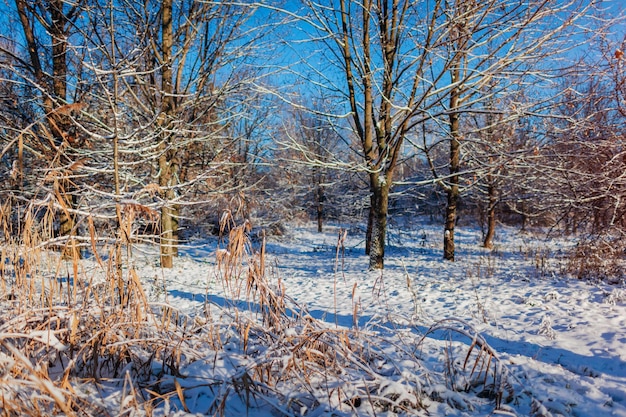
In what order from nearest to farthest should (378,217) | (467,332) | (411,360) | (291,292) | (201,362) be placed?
(201,362) < (467,332) < (411,360) < (291,292) < (378,217)

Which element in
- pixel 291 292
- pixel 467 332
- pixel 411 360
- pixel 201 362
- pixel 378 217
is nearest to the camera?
pixel 201 362

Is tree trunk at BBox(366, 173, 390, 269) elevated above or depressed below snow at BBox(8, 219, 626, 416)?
above

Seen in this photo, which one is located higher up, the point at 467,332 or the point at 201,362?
the point at 467,332

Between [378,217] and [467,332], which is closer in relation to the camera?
[467,332]

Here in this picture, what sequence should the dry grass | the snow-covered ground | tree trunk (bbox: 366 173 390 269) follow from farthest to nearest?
tree trunk (bbox: 366 173 390 269)
the snow-covered ground
the dry grass

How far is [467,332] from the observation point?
94.7 inches

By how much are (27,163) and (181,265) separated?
470 cm

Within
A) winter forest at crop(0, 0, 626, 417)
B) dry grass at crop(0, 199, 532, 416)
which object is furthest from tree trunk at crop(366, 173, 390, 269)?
dry grass at crop(0, 199, 532, 416)

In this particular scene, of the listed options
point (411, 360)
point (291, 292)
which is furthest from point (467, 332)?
point (291, 292)

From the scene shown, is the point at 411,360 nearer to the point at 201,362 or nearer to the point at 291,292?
the point at 201,362

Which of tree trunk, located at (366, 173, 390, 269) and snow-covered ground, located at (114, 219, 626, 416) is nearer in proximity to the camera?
snow-covered ground, located at (114, 219, 626, 416)

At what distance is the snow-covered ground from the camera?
213 cm

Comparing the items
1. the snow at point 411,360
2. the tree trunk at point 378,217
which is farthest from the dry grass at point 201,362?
the tree trunk at point 378,217

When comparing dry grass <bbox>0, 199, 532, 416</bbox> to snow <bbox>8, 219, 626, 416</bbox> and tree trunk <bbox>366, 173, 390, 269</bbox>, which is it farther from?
tree trunk <bbox>366, 173, 390, 269</bbox>
